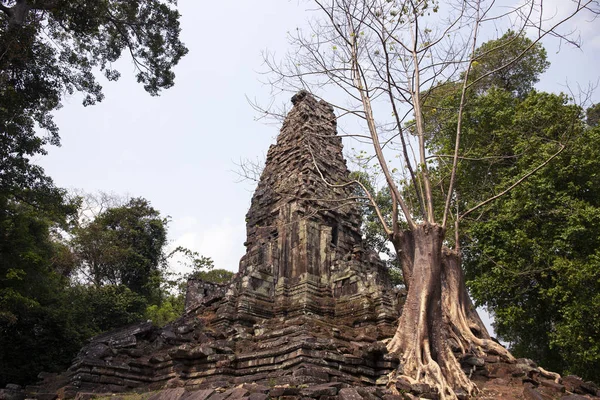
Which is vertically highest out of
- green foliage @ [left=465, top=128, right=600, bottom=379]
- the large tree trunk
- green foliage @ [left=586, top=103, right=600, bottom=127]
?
green foliage @ [left=586, top=103, right=600, bottom=127]

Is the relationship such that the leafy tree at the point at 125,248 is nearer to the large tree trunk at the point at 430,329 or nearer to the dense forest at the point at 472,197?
the dense forest at the point at 472,197

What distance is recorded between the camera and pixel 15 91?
441 inches

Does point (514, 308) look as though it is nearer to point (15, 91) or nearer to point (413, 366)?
point (413, 366)

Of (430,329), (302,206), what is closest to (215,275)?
(302,206)

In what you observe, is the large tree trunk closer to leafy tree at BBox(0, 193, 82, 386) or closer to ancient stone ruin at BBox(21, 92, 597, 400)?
ancient stone ruin at BBox(21, 92, 597, 400)

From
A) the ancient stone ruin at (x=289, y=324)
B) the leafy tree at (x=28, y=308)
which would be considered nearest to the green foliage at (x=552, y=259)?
the ancient stone ruin at (x=289, y=324)

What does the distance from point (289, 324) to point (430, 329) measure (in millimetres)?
3196

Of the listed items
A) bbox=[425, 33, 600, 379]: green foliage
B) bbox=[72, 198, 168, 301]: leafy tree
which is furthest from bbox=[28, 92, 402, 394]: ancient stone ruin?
bbox=[72, 198, 168, 301]: leafy tree

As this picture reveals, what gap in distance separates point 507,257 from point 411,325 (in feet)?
21.3

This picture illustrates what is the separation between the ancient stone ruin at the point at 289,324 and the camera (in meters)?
7.48

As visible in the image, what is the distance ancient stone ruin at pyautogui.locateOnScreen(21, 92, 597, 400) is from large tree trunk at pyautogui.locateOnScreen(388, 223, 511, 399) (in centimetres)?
39

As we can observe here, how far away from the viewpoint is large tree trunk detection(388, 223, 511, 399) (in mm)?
6996

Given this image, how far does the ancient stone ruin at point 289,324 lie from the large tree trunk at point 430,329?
0.39m

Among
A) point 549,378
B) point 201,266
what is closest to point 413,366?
point 549,378
